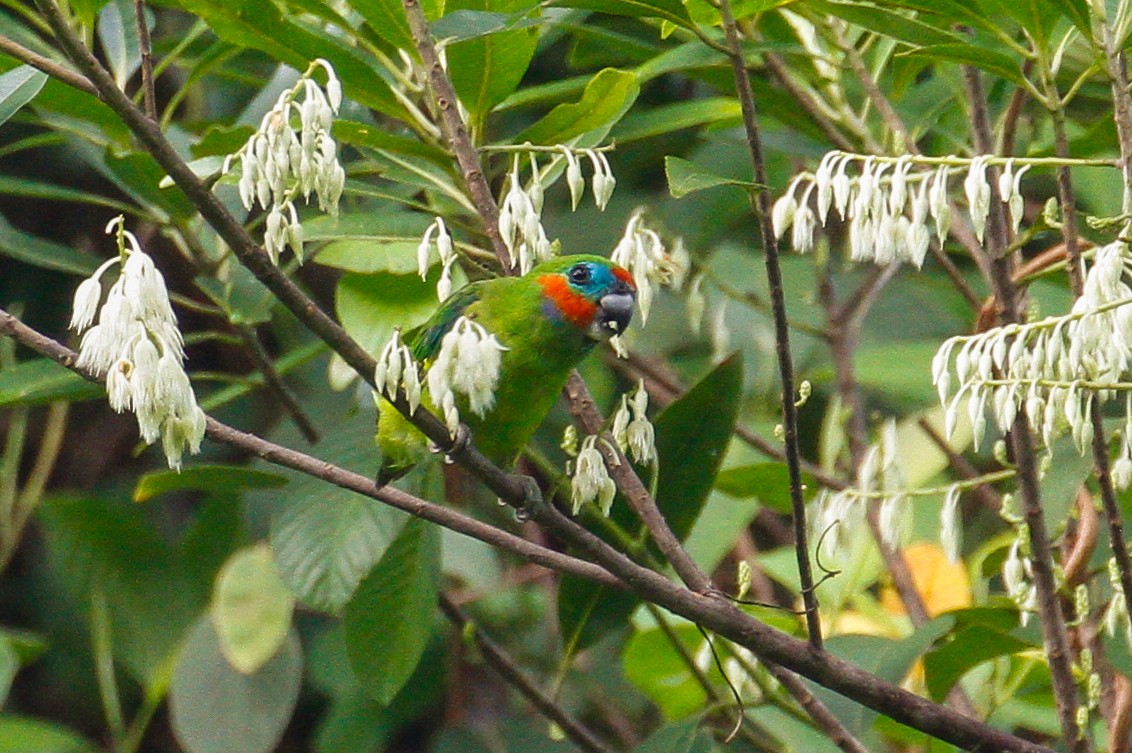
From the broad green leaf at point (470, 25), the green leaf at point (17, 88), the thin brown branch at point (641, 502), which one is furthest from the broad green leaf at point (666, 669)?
the green leaf at point (17, 88)

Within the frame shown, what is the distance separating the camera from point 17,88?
1.88 m

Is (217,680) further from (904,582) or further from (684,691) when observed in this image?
(904,582)

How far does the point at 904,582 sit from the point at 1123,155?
1174mm

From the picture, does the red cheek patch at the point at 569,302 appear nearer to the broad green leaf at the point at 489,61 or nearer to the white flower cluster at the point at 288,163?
the broad green leaf at the point at 489,61

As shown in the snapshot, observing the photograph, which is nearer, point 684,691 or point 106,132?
point 106,132

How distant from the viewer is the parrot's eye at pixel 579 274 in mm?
2271

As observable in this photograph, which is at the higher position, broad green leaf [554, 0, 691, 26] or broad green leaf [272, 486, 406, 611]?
broad green leaf [554, 0, 691, 26]

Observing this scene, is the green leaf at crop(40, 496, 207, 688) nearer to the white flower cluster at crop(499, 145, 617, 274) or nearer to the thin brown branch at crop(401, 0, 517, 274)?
the thin brown branch at crop(401, 0, 517, 274)

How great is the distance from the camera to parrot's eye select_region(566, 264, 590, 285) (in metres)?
2.27

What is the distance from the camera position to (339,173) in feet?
5.34

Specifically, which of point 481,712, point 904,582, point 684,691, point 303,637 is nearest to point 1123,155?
point 904,582

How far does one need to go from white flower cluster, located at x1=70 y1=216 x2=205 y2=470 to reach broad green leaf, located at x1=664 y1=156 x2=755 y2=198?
0.56m

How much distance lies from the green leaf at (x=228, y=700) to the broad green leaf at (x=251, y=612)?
71 millimetres

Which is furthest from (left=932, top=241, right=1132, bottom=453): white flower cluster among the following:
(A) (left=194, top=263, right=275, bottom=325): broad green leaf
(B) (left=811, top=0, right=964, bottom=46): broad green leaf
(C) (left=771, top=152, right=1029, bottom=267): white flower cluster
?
(A) (left=194, top=263, right=275, bottom=325): broad green leaf
